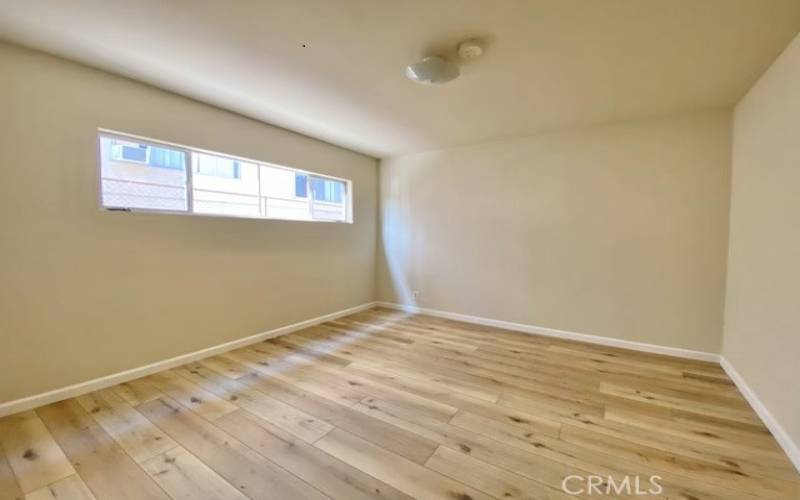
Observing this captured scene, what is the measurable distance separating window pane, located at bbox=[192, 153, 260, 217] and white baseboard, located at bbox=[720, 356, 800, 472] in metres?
4.33

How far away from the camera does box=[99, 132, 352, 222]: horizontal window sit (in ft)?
8.23

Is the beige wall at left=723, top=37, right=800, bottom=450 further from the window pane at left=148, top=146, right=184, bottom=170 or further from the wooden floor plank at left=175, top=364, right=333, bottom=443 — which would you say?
the window pane at left=148, top=146, right=184, bottom=170

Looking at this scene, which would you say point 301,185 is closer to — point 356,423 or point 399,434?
point 356,423

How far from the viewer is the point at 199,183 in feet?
9.80

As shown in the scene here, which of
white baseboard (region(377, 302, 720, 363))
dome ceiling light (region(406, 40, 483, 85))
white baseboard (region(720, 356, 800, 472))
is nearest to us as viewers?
white baseboard (region(720, 356, 800, 472))

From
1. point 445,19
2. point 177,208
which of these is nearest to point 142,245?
point 177,208

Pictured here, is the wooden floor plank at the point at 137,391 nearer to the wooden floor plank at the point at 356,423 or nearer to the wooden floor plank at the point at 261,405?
the wooden floor plank at the point at 261,405

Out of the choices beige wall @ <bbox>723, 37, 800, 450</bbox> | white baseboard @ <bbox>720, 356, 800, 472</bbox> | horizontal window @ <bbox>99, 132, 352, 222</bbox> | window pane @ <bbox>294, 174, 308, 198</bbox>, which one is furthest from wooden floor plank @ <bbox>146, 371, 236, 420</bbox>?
beige wall @ <bbox>723, 37, 800, 450</bbox>

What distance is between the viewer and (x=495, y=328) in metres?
4.00

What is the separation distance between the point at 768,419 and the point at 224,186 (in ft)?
15.0

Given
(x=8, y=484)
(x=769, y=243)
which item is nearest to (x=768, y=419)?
(x=769, y=243)

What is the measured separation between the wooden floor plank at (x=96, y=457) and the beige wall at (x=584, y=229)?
11.5 feet

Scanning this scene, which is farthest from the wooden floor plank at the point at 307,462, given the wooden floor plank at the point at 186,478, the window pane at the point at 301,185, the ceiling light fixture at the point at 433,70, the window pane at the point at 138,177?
the window pane at the point at 301,185

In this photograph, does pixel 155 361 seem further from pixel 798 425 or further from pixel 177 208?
pixel 798 425
